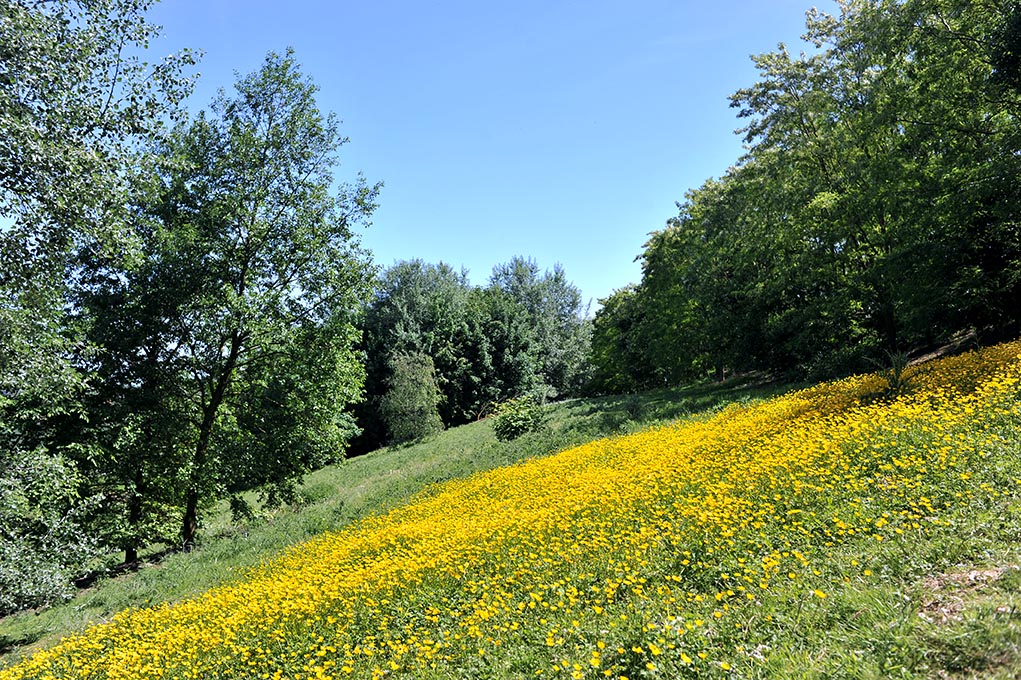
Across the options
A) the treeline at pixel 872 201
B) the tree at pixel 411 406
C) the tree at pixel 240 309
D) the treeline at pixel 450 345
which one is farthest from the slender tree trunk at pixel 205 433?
the treeline at pixel 450 345

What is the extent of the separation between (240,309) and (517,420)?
459 inches

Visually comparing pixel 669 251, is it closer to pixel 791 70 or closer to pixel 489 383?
pixel 791 70

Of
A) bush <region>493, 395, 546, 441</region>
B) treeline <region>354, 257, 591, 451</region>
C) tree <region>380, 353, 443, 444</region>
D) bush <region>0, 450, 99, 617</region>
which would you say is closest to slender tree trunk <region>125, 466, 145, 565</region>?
bush <region>0, 450, 99, 617</region>

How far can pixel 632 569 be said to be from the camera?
18.7 feet

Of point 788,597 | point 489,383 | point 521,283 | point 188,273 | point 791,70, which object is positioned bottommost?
point 788,597

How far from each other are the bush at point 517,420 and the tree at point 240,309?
650 cm

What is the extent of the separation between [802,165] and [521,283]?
52.1 metres

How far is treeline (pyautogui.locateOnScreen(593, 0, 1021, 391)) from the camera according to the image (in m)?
12.3

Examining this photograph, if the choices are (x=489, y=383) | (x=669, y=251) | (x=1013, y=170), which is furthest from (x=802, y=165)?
(x=489, y=383)

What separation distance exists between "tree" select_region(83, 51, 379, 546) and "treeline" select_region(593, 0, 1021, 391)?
54.6 feet

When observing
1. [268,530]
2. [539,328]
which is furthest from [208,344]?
[539,328]

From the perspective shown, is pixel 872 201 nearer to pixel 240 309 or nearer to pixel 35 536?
pixel 240 309

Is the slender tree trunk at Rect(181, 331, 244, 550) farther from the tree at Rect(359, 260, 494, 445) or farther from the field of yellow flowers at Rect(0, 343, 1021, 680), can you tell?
the tree at Rect(359, 260, 494, 445)

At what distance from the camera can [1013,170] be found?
11281 millimetres
